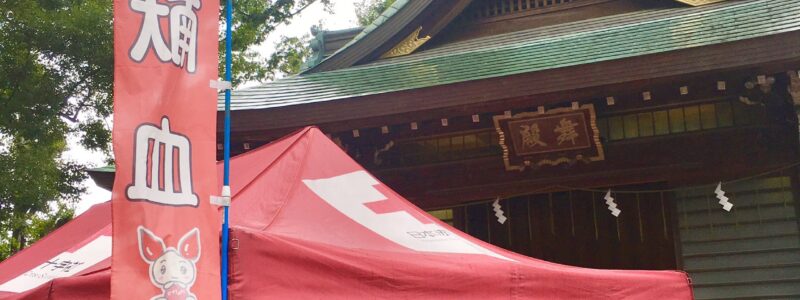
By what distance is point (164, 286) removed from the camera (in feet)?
9.72

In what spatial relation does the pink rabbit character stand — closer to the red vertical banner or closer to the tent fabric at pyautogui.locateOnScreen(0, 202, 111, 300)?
the red vertical banner

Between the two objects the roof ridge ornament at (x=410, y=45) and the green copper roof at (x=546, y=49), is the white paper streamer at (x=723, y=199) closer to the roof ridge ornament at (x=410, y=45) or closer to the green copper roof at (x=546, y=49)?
the green copper roof at (x=546, y=49)

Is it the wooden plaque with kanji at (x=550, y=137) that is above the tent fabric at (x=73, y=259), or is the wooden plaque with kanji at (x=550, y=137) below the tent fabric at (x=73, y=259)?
above

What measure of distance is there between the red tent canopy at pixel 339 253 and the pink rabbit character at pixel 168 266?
0.35 meters

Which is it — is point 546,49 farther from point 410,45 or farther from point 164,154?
point 164,154

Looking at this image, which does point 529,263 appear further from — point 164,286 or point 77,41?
point 77,41

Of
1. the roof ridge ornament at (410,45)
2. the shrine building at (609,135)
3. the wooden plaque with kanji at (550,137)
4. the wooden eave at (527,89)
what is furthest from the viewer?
the roof ridge ornament at (410,45)

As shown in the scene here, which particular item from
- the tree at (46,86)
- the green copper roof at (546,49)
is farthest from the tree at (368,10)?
the green copper roof at (546,49)

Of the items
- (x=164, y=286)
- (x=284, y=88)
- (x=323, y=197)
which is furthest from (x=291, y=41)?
(x=164, y=286)

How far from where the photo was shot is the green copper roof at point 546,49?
6.89 meters

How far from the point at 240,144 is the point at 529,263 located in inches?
165

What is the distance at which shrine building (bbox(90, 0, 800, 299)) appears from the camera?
21.8 ft

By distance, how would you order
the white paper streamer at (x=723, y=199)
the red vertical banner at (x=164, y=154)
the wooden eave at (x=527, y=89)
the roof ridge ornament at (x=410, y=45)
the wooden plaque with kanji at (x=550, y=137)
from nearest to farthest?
the red vertical banner at (x=164, y=154) < the wooden eave at (x=527, y=89) < the white paper streamer at (x=723, y=199) < the wooden plaque with kanji at (x=550, y=137) < the roof ridge ornament at (x=410, y=45)

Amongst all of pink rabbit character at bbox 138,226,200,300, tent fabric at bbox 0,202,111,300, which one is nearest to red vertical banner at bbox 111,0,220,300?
pink rabbit character at bbox 138,226,200,300
